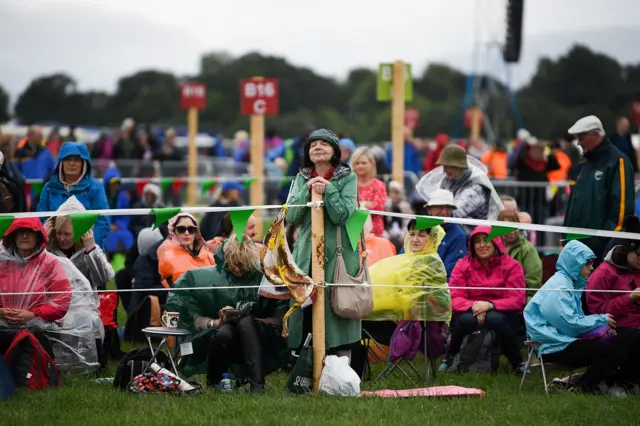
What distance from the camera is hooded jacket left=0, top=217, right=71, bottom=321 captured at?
9695 mm

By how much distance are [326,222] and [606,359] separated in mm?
2495

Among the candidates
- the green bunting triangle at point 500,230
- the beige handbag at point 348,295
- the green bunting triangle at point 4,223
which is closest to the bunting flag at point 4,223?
the green bunting triangle at point 4,223

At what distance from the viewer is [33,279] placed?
32.1 feet

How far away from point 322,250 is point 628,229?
9.24 feet

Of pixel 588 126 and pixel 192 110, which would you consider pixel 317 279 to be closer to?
pixel 588 126

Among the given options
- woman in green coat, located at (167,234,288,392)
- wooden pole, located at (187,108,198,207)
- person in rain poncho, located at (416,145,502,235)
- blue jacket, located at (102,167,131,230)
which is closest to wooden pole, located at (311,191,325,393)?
woman in green coat, located at (167,234,288,392)

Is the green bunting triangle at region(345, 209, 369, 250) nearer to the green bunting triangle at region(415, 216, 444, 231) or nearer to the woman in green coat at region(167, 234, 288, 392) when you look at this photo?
the green bunting triangle at region(415, 216, 444, 231)

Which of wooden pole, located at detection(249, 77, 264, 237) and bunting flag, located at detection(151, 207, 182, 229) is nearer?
bunting flag, located at detection(151, 207, 182, 229)

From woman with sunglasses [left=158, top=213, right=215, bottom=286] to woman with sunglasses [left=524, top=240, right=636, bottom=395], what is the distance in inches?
132

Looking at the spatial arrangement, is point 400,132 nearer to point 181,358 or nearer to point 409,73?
point 409,73

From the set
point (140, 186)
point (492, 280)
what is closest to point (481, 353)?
point (492, 280)

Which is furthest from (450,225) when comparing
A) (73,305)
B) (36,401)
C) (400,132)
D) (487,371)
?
(400,132)

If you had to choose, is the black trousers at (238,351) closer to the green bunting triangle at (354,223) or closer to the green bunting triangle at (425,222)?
the green bunting triangle at (354,223)

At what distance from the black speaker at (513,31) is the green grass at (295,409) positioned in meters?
12.8
